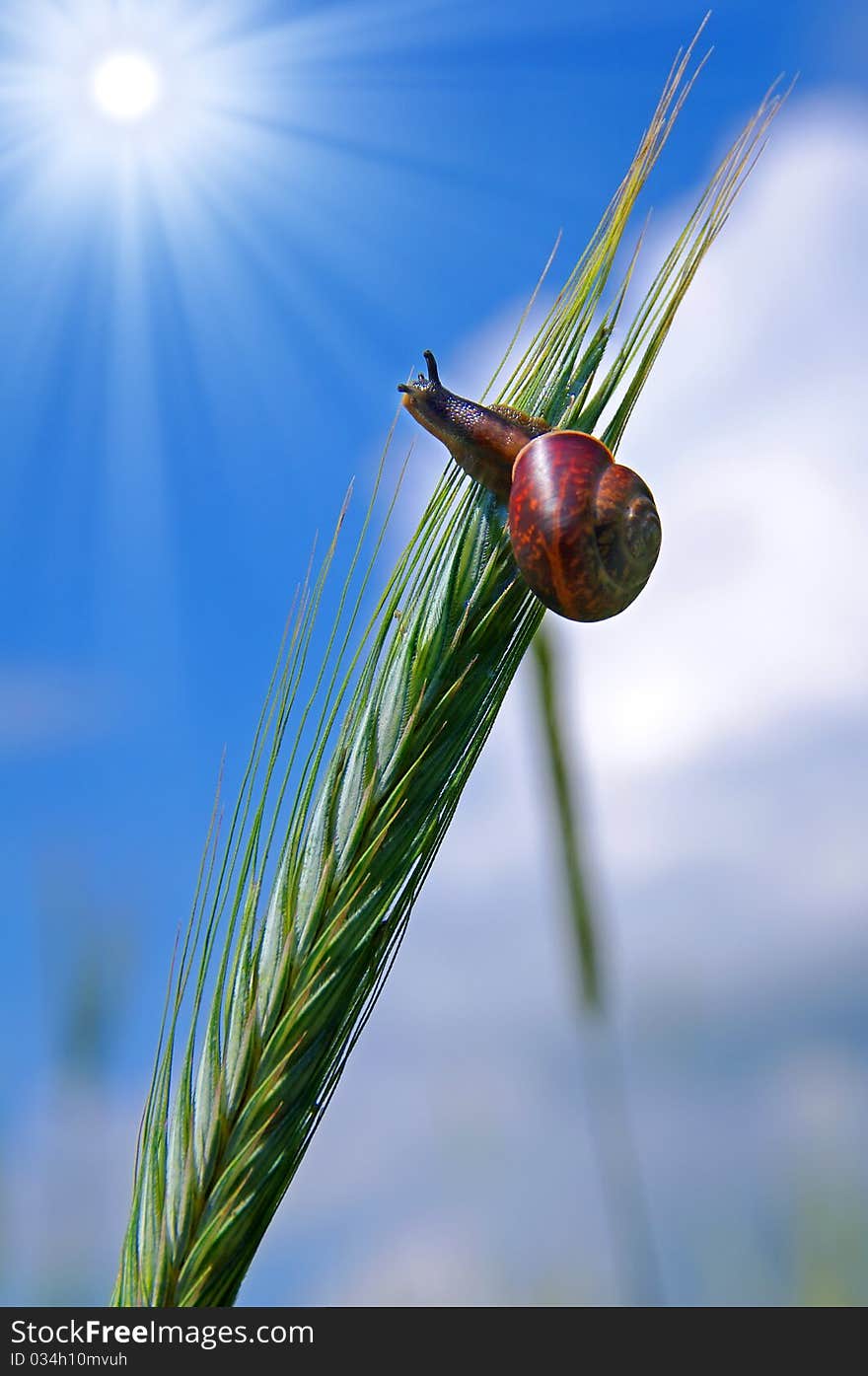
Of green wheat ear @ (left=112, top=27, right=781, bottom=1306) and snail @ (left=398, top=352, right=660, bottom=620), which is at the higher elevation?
snail @ (left=398, top=352, right=660, bottom=620)

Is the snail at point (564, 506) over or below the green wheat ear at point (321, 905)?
over

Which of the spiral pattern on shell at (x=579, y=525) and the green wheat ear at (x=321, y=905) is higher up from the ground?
the spiral pattern on shell at (x=579, y=525)

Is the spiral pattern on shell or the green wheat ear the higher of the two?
the spiral pattern on shell
